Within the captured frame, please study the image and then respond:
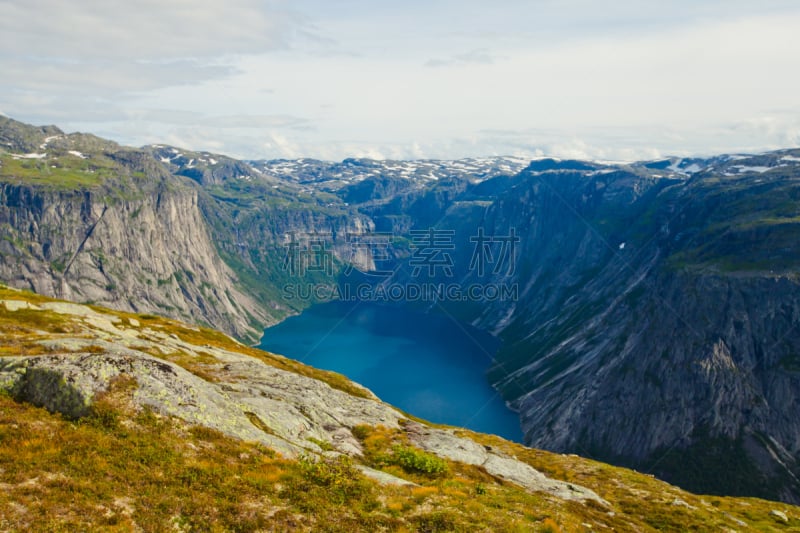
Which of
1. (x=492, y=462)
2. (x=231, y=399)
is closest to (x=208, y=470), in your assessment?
(x=231, y=399)

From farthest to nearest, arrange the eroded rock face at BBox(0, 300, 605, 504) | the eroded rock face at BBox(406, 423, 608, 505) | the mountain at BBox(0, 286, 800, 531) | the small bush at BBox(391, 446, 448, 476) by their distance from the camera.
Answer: the eroded rock face at BBox(406, 423, 608, 505), the small bush at BBox(391, 446, 448, 476), the eroded rock face at BBox(0, 300, 605, 504), the mountain at BBox(0, 286, 800, 531)

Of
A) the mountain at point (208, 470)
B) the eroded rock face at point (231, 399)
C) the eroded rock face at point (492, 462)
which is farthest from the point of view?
the eroded rock face at point (492, 462)

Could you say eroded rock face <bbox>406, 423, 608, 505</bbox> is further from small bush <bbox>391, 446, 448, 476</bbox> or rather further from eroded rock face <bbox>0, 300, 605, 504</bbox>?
small bush <bbox>391, 446, 448, 476</bbox>

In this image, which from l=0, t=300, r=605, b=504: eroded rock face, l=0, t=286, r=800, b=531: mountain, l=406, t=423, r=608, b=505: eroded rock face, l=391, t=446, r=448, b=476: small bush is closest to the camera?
l=0, t=286, r=800, b=531: mountain

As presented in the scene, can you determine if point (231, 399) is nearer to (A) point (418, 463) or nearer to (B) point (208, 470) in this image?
(B) point (208, 470)

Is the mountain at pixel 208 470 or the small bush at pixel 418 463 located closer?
the mountain at pixel 208 470

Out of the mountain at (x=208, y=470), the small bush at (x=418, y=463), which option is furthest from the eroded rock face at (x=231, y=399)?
the small bush at (x=418, y=463)

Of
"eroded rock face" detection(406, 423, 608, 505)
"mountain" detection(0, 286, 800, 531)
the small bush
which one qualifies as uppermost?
"mountain" detection(0, 286, 800, 531)

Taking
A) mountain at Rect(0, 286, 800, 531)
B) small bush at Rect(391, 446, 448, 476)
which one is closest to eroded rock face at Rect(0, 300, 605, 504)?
mountain at Rect(0, 286, 800, 531)

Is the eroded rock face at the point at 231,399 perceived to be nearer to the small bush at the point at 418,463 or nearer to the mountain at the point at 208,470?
the mountain at the point at 208,470

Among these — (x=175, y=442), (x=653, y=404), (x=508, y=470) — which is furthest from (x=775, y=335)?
(x=175, y=442)

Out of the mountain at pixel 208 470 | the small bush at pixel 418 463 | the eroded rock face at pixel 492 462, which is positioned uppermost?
the mountain at pixel 208 470
